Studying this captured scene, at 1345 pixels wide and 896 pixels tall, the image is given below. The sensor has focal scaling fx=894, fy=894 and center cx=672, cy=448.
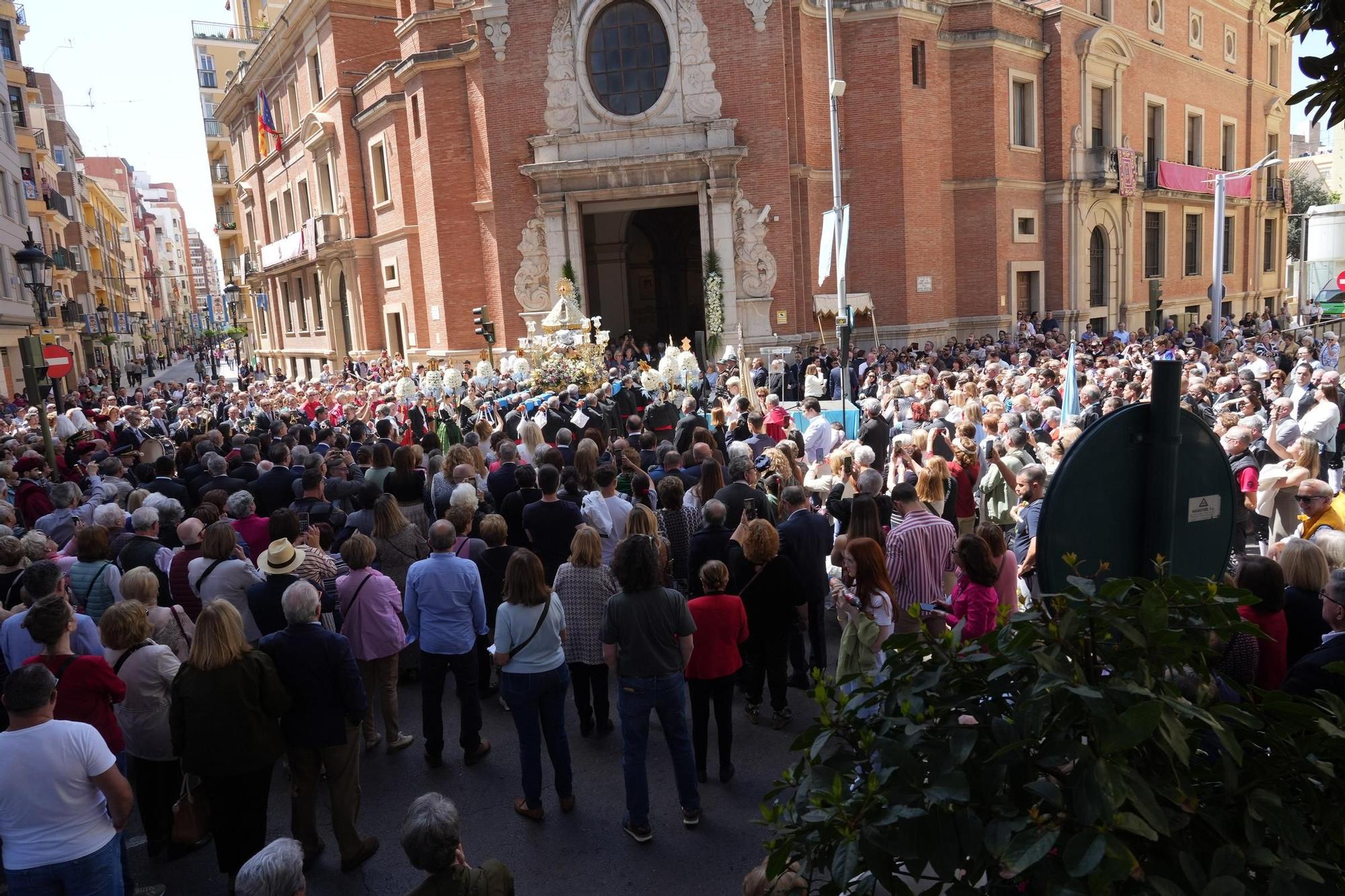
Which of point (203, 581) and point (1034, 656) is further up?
point (1034, 656)

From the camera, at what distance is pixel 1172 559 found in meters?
2.32

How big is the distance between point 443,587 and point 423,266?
24.0m

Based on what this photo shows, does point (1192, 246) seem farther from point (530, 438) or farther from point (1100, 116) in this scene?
point (530, 438)

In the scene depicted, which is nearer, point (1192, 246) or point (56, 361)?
point (56, 361)

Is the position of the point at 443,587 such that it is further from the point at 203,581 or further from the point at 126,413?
the point at 126,413

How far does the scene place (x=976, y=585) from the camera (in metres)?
5.41

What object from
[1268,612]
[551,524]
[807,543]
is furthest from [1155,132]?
[1268,612]

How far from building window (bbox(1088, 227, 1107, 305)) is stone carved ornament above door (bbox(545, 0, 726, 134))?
16321 millimetres

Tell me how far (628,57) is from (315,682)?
74.3 feet

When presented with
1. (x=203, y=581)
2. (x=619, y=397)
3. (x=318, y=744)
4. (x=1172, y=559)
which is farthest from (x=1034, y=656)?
(x=619, y=397)

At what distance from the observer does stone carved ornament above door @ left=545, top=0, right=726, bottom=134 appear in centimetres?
2352

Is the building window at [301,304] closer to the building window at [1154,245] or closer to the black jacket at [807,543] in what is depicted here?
the building window at [1154,245]

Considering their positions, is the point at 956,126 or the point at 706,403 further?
the point at 956,126

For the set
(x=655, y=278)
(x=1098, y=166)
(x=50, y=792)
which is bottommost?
(x=50, y=792)
